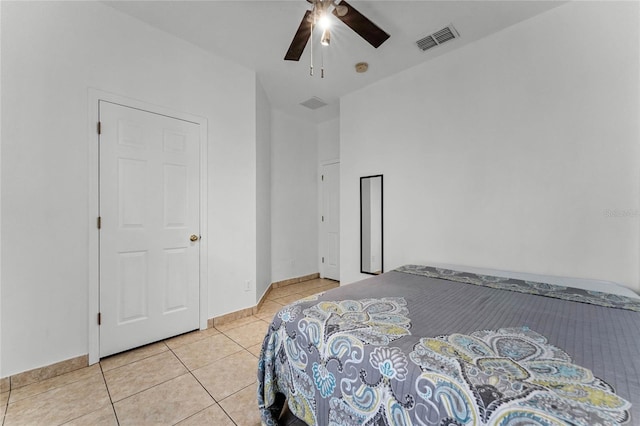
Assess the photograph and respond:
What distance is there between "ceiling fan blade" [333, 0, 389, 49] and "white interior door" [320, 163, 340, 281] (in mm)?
2568

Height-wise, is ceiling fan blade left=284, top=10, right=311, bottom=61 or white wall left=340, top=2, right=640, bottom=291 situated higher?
ceiling fan blade left=284, top=10, right=311, bottom=61

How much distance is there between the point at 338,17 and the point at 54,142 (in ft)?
7.20

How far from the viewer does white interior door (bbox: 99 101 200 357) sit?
2.07m

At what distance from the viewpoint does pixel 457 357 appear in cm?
89

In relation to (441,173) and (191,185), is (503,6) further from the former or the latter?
(191,185)

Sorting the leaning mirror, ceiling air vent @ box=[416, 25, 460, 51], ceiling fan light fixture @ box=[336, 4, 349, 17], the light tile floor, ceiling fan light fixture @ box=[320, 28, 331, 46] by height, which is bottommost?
the light tile floor

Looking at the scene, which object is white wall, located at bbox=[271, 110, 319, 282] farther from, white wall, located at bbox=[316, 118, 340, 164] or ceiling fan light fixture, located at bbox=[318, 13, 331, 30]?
ceiling fan light fixture, located at bbox=[318, 13, 331, 30]

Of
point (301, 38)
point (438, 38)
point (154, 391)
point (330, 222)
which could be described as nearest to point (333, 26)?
point (301, 38)

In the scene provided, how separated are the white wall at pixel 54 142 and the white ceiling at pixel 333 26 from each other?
0.98 ft

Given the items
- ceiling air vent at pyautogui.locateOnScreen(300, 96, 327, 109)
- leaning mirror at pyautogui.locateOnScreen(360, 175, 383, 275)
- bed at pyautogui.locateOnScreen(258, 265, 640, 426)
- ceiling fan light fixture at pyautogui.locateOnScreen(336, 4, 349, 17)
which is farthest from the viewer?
ceiling air vent at pyautogui.locateOnScreen(300, 96, 327, 109)

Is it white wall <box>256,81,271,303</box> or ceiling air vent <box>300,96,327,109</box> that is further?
ceiling air vent <box>300,96,327,109</box>

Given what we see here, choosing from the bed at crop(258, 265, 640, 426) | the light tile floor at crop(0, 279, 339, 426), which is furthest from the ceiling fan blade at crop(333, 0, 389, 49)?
the light tile floor at crop(0, 279, 339, 426)

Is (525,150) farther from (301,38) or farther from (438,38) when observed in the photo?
(301,38)

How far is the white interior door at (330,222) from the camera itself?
4.44 meters
